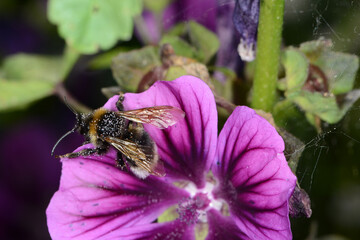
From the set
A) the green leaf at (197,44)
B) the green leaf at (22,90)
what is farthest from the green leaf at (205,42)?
the green leaf at (22,90)

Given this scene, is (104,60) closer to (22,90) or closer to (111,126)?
(22,90)

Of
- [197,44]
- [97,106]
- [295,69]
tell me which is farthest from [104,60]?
[295,69]

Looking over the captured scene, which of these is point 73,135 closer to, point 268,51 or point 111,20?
point 111,20

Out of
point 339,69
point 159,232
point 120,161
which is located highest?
point 339,69

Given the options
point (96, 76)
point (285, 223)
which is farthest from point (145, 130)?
point (96, 76)

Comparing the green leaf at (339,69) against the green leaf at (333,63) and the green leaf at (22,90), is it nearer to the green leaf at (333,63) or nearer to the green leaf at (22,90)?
the green leaf at (333,63)

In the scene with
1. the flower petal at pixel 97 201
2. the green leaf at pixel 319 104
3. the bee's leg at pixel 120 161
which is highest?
the green leaf at pixel 319 104
